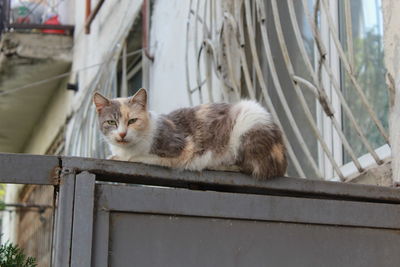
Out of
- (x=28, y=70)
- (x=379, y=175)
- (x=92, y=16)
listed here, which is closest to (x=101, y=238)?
(x=379, y=175)

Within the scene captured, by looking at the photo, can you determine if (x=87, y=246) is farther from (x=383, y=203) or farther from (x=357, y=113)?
(x=357, y=113)

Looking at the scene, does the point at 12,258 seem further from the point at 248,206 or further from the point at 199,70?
the point at 199,70

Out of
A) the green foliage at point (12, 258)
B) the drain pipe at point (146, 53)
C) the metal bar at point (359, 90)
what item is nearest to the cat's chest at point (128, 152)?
the green foliage at point (12, 258)

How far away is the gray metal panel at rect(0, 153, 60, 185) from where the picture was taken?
8.49 feet

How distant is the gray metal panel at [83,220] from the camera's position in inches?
97.7

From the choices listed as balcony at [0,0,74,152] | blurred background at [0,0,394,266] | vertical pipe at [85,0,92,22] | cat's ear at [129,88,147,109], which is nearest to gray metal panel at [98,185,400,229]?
blurred background at [0,0,394,266]

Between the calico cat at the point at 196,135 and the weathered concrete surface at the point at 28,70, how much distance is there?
5.26 metres

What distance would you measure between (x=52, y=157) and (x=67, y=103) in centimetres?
665

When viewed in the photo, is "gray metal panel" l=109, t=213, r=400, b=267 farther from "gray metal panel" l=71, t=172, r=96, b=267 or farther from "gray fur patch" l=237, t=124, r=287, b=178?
"gray fur patch" l=237, t=124, r=287, b=178

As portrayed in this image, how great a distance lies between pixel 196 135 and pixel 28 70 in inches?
228

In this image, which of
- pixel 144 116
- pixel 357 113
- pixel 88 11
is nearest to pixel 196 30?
pixel 357 113

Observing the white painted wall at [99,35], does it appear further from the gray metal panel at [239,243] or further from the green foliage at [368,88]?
the gray metal panel at [239,243]

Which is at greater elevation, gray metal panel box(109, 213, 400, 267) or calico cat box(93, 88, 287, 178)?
calico cat box(93, 88, 287, 178)

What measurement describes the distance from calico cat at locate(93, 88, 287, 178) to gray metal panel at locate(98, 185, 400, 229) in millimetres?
272
